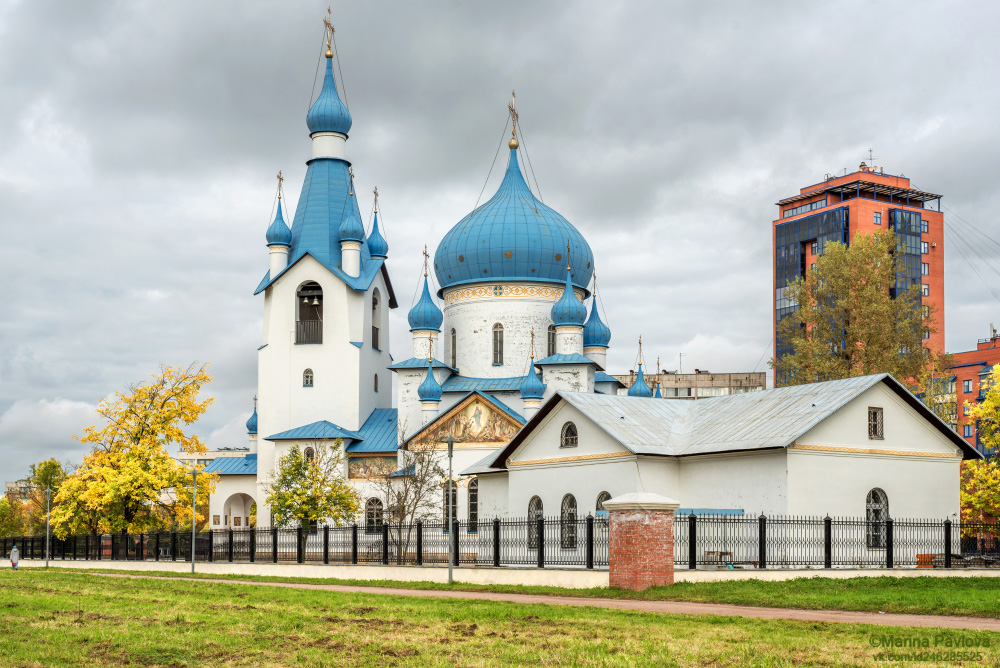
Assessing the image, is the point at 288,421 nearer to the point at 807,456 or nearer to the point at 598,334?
the point at 598,334

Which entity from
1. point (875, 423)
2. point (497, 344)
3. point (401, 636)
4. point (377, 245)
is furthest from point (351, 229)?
point (401, 636)

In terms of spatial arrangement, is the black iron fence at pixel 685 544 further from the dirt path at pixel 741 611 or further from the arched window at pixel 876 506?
the dirt path at pixel 741 611

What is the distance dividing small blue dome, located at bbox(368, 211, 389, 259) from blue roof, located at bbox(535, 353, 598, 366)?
1088 cm

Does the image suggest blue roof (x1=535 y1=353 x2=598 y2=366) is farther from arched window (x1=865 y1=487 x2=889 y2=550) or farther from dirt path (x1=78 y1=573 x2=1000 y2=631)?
dirt path (x1=78 y1=573 x2=1000 y2=631)

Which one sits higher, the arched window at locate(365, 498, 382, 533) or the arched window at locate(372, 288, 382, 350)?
the arched window at locate(372, 288, 382, 350)

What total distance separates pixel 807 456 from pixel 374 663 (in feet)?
62.2

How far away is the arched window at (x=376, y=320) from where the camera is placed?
5206 cm

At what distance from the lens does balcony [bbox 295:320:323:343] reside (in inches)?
1964

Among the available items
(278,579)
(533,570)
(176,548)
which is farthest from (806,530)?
(176,548)

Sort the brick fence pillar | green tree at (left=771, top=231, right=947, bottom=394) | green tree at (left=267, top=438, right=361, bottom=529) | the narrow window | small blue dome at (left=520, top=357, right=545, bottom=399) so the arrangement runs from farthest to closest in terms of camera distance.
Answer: small blue dome at (left=520, top=357, right=545, bottom=399)
green tree at (left=267, top=438, right=361, bottom=529)
green tree at (left=771, top=231, right=947, bottom=394)
the narrow window
the brick fence pillar

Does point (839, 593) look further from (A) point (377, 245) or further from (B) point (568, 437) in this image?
(A) point (377, 245)

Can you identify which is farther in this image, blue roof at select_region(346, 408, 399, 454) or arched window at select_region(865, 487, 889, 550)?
blue roof at select_region(346, 408, 399, 454)

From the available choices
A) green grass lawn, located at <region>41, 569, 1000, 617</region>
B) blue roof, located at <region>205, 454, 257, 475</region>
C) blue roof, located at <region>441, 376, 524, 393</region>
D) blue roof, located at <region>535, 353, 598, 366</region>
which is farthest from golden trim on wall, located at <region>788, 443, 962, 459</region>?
blue roof, located at <region>205, 454, 257, 475</region>

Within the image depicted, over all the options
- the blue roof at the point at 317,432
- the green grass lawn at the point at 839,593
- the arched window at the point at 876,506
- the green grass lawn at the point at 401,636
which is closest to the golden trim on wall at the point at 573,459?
the arched window at the point at 876,506
